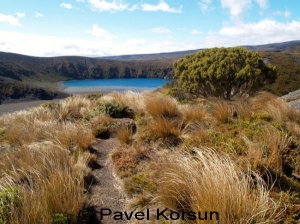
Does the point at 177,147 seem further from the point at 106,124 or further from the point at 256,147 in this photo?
the point at 106,124

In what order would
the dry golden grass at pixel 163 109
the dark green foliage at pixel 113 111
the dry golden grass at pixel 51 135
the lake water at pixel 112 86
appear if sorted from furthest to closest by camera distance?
the lake water at pixel 112 86
the dark green foliage at pixel 113 111
the dry golden grass at pixel 163 109
the dry golden grass at pixel 51 135

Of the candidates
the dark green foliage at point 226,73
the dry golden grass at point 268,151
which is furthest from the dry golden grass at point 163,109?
the dark green foliage at point 226,73

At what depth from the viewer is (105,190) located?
15.0 ft

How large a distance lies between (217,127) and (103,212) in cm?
392

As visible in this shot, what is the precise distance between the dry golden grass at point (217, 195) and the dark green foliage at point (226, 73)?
28.0ft

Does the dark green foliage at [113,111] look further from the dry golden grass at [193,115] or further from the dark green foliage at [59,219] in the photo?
the dark green foliage at [59,219]

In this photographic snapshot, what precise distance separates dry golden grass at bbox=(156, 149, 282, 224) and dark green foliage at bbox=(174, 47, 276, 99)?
28.0ft

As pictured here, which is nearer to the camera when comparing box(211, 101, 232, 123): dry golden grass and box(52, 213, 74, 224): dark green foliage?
box(52, 213, 74, 224): dark green foliage

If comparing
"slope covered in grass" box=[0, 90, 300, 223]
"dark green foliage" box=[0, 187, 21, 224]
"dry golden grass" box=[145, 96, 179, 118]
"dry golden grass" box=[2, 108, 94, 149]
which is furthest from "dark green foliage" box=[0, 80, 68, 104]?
"dark green foliage" box=[0, 187, 21, 224]

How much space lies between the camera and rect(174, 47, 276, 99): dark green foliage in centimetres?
1177

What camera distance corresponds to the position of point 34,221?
306cm

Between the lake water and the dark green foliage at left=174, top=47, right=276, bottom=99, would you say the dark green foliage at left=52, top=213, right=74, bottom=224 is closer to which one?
the dark green foliage at left=174, top=47, right=276, bottom=99

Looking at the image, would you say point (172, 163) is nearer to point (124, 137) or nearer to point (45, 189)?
point (45, 189)

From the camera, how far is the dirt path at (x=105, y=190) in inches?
160
